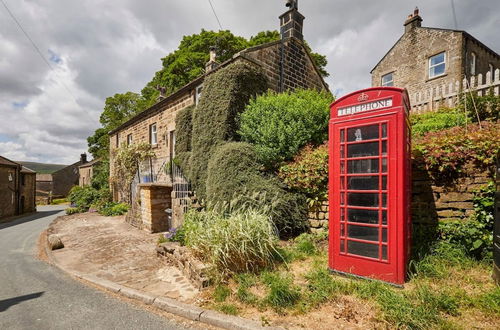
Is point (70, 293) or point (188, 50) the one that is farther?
point (188, 50)

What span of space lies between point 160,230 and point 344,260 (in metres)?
Result: 6.77

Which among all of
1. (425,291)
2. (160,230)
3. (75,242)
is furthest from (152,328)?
(75,242)

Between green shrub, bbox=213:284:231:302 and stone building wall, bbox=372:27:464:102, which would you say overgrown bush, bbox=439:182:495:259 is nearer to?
green shrub, bbox=213:284:231:302

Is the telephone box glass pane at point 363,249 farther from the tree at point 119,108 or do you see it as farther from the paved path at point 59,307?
the tree at point 119,108

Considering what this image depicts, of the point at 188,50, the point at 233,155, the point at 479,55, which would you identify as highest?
the point at 188,50

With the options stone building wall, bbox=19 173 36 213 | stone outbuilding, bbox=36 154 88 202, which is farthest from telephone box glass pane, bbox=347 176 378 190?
stone outbuilding, bbox=36 154 88 202

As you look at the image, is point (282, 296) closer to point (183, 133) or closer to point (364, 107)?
point (364, 107)

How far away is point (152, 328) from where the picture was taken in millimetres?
3100

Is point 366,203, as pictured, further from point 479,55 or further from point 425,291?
point 479,55

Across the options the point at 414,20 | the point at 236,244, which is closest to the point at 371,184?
the point at 236,244

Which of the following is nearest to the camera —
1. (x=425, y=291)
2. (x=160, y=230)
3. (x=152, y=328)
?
(x=425, y=291)

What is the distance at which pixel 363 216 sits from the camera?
369 cm

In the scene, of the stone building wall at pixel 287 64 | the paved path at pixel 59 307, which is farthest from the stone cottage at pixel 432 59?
the paved path at pixel 59 307

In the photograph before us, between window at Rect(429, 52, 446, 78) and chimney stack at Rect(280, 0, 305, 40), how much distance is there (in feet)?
32.4
